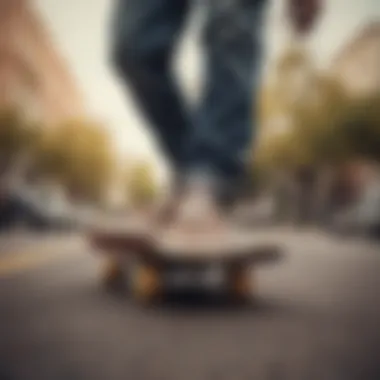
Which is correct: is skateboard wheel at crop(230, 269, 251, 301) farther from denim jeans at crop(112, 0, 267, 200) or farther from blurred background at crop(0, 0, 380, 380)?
denim jeans at crop(112, 0, 267, 200)

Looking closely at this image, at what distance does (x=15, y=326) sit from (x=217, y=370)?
29cm

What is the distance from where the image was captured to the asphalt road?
1.00 meters

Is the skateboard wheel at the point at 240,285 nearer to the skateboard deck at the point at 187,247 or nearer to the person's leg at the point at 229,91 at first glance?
the skateboard deck at the point at 187,247

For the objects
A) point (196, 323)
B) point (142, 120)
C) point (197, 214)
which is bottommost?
point (196, 323)

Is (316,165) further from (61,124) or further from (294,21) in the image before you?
(61,124)

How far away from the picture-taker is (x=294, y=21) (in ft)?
3.56

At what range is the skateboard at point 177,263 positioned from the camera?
3.40ft

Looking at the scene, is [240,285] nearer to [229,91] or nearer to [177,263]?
[177,263]

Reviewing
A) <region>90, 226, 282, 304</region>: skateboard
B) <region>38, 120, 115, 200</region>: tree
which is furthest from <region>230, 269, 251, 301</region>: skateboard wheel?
<region>38, 120, 115, 200</region>: tree

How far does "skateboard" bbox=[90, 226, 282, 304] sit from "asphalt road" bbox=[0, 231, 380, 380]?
20 millimetres

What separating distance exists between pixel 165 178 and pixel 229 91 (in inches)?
6.3

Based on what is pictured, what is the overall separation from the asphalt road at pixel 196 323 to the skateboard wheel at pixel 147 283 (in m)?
0.02

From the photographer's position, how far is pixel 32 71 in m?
1.06

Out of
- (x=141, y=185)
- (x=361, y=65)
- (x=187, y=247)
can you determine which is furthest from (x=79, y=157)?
(x=361, y=65)
